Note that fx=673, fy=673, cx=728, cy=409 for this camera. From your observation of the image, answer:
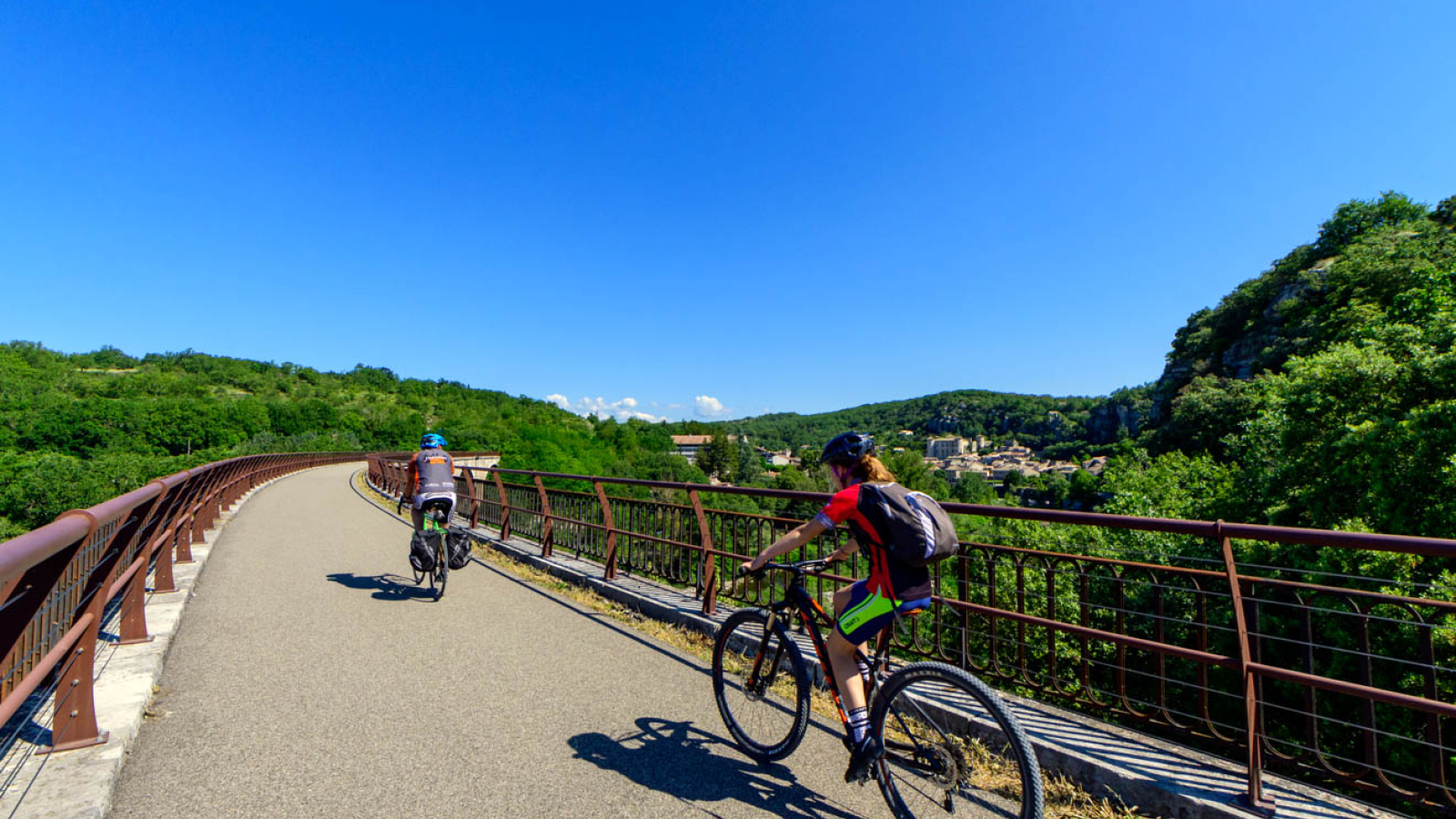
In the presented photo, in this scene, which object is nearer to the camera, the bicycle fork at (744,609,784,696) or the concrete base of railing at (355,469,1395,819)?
the concrete base of railing at (355,469,1395,819)

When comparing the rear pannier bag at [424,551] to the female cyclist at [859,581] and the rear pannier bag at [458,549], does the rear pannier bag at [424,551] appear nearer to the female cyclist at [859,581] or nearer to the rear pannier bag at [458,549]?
the rear pannier bag at [458,549]

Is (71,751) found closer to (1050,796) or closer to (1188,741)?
(1050,796)

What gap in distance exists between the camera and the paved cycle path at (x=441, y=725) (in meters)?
3.02

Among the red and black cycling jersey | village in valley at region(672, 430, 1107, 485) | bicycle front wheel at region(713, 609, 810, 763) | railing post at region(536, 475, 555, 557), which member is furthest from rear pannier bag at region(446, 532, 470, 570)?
village in valley at region(672, 430, 1107, 485)

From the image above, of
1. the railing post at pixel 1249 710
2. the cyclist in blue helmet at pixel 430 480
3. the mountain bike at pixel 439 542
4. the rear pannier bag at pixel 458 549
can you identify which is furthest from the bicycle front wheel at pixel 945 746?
the cyclist in blue helmet at pixel 430 480

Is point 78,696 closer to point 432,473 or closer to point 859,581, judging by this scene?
point 859,581

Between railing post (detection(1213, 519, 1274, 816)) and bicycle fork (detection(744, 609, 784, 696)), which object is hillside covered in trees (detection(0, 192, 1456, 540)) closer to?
bicycle fork (detection(744, 609, 784, 696))

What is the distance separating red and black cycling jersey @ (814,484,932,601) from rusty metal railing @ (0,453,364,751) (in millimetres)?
2603

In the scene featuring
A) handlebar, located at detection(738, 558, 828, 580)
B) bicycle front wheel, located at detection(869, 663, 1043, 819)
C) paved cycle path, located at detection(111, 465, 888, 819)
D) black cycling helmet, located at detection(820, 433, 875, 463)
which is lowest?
paved cycle path, located at detection(111, 465, 888, 819)

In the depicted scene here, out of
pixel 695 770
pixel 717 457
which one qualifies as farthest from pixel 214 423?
pixel 695 770

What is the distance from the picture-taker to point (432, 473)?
7.54 meters

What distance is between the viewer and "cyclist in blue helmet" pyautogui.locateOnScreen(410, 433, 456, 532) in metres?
7.41

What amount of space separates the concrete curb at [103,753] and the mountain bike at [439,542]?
7.06ft

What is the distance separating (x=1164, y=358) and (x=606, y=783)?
97.1 meters
